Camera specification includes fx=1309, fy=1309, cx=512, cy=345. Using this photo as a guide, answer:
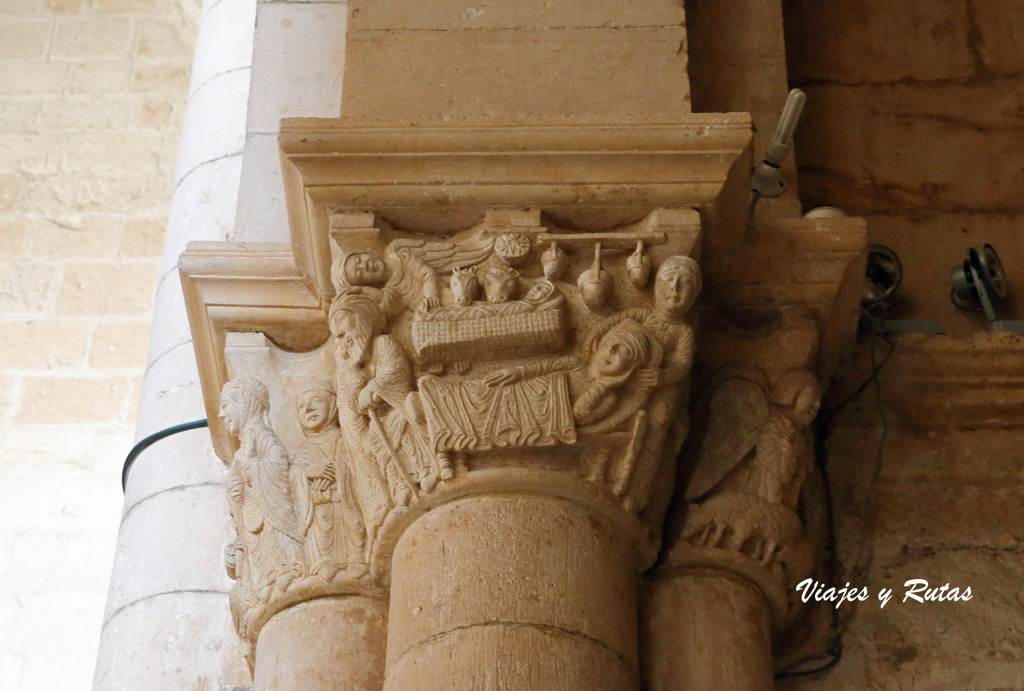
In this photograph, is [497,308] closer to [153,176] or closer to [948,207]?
[948,207]

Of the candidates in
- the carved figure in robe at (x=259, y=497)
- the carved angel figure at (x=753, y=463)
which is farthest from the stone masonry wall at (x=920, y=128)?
the carved figure in robe at (x=259, y=497)

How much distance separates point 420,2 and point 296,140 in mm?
494

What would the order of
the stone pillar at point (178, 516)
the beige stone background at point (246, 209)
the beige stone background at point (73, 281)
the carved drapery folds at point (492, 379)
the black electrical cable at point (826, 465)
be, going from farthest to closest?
1. the beige stone background at point (73, 281)
2. the stone pillar at point (178, 516)
3. the beige stone background at point (246, 209)
4. the black electrical cable at point (826, 465)
5. the carved drapery folds at point (492, 379)

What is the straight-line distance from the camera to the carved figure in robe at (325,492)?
2.37m

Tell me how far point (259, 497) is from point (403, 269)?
537 mm

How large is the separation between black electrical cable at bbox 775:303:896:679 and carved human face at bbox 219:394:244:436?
116 centimetres

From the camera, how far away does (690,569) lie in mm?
2371

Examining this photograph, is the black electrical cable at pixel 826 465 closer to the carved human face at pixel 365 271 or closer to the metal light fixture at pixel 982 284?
the metal light fixture at pixel 982 284

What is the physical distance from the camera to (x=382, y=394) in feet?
7.30

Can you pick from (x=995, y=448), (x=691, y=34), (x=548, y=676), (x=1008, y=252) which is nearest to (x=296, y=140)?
(x=548, y=676)

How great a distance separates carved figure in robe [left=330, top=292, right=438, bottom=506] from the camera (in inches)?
86.6

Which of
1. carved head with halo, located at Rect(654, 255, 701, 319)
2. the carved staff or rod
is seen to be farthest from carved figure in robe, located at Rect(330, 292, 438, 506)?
carved head with halo, located at Rect(654, 255, 701, 319)

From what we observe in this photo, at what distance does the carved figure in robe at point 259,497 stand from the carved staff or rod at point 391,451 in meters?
0.31

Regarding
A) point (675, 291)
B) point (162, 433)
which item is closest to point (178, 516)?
point (162, 433)
